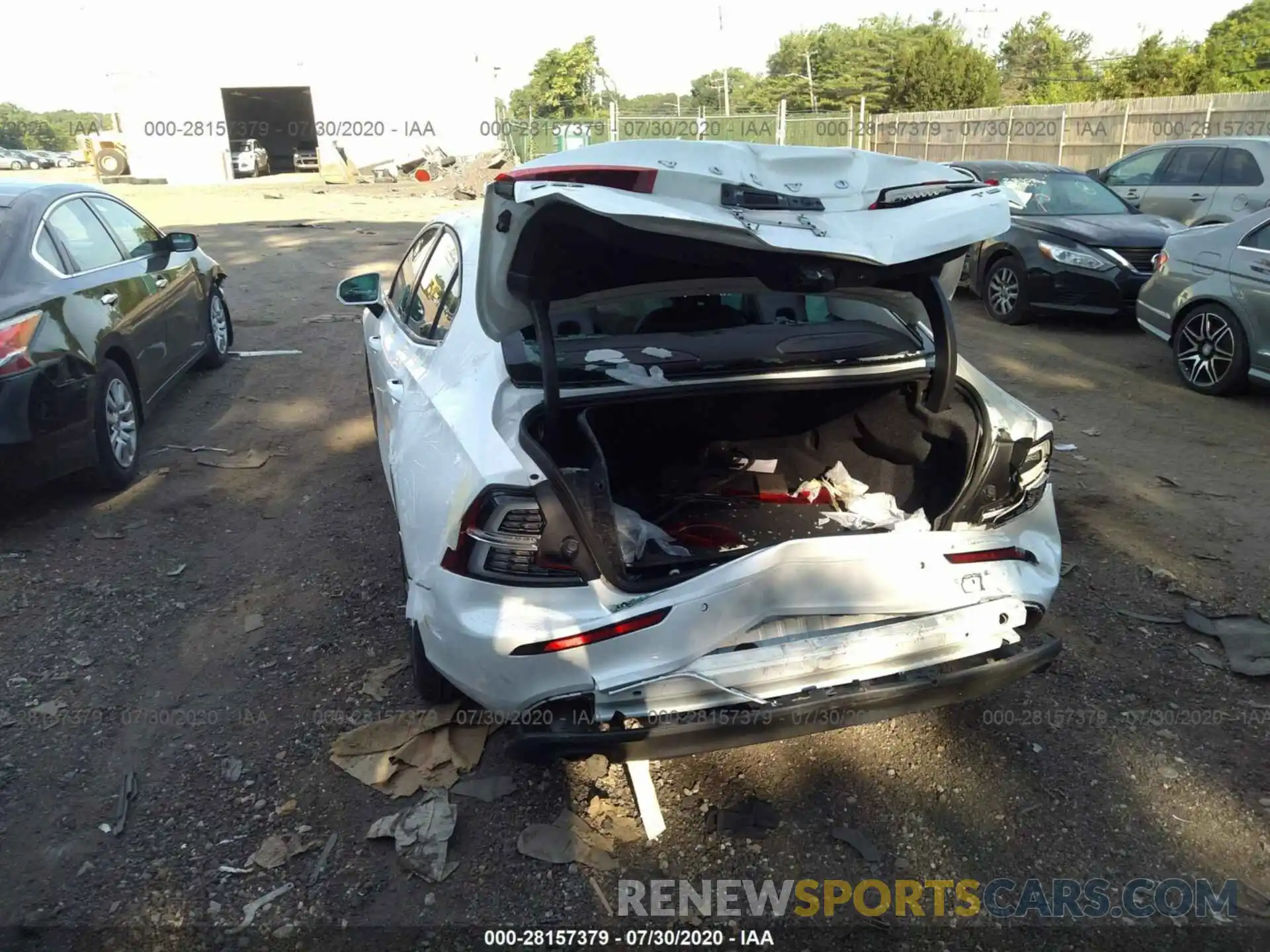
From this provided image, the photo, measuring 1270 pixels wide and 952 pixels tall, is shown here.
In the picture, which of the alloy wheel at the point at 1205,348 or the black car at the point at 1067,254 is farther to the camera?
the black car at the point at 1067,254

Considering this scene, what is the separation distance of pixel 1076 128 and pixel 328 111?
25857 mm

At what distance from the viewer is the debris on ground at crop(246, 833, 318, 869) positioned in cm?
262

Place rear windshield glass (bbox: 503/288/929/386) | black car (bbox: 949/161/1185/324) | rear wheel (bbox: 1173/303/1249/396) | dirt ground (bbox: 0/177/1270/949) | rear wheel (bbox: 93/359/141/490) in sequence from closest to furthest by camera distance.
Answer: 1. dirt ground (bbox: 0/177/1270/949)
2. rear windshield glass (bbox: 503/288/929/386)
3. rear wheel (bbox: 93/359/141/490)
4. rear wheel (bbox: 1173/303/1249/396)
5. black car (bbox: 949/161/1185/324)

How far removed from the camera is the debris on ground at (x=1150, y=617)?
376cm

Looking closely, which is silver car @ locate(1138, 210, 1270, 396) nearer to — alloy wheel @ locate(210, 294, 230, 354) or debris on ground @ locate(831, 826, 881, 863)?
debris on ground @ locate(831, 826, 881, 863)

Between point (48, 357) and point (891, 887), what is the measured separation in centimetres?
441

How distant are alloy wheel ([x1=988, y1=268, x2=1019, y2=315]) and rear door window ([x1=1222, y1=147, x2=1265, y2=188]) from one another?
354 cm

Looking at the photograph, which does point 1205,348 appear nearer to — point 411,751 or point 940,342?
point 940,342

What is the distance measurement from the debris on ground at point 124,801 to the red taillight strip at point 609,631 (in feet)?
4.85

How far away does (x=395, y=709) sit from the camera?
3.27 m

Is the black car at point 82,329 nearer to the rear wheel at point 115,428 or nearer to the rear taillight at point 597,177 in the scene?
the rear wheel at point 115,428

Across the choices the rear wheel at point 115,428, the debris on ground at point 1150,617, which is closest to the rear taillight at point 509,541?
the debris on ground at point 1150,617

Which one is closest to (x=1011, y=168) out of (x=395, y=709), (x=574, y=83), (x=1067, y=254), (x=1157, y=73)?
(x=1067, y=254)

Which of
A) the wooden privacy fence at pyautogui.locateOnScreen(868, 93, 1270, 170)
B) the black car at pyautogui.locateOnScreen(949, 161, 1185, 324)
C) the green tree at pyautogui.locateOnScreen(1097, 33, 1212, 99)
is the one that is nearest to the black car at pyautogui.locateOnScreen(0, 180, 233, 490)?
the black car at pyautogui.locateOnScreen(949, 161, 1185, 324)
